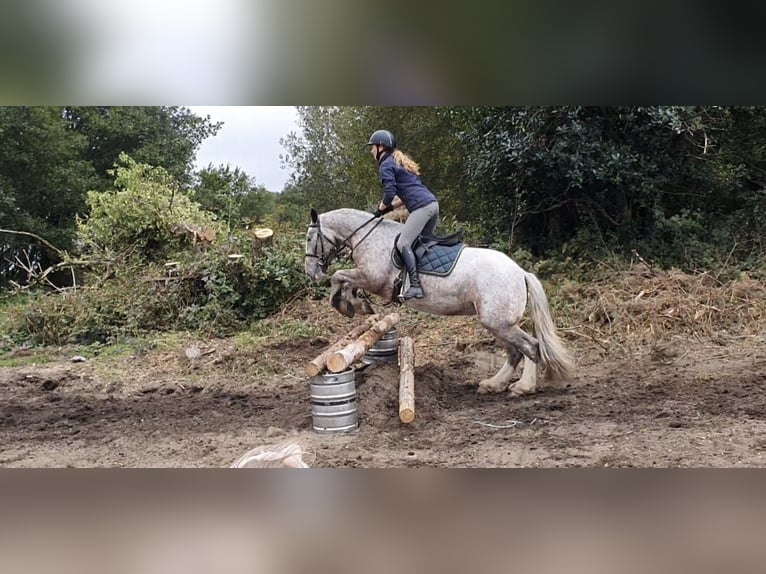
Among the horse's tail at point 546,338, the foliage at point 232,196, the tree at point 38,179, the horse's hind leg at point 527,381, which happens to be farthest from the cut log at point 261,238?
the horse's hind leg at point 527,381

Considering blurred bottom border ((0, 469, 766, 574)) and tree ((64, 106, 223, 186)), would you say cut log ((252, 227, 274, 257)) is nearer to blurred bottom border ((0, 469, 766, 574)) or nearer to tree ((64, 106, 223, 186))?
tree ((64, 106, 223, 186))

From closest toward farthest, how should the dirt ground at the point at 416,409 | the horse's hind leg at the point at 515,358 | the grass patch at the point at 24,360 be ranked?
the dirt ground at the point at 416,409 < the horse's hind leg at the point at 515,358 < the grass patch at the point at 24,360

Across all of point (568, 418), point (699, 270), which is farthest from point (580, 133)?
point (568, 418)

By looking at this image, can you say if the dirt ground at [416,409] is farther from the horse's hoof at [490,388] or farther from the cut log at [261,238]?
the cut log at [261,238]

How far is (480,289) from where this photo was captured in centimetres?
485

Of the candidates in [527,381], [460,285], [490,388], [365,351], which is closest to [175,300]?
[365,351]

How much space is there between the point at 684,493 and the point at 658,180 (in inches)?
160

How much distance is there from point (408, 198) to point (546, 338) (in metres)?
1.41

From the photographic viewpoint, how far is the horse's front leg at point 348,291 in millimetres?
4930

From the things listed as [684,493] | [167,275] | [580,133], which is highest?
[580,133]

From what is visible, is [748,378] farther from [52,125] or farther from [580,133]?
[52,125]

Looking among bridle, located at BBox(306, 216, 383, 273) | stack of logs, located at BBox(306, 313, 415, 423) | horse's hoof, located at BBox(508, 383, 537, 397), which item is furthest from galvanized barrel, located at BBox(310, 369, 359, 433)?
horse's hoof, located at BBox(508, 383, 537, 397)

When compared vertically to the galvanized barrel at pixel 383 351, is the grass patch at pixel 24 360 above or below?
below
